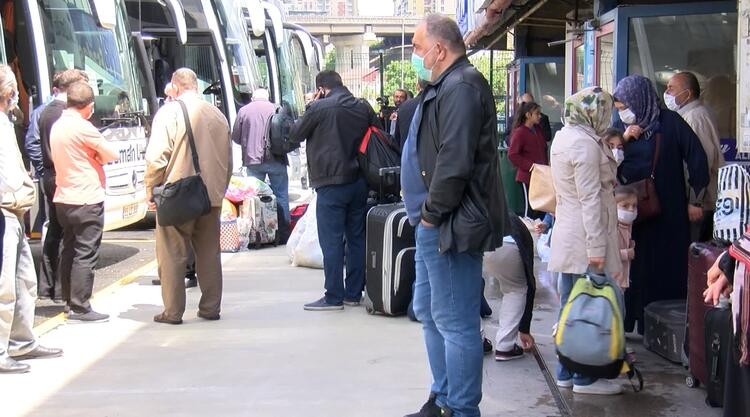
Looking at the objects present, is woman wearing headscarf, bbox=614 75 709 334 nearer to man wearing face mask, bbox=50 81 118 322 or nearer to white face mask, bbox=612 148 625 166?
white face mask, bbox=612 148 625 166

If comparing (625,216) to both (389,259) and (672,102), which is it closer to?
(672,102)

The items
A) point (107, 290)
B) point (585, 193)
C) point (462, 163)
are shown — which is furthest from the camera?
point (107, 290)

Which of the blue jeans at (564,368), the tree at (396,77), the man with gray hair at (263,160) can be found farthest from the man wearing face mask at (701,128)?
the tree at (396,77)

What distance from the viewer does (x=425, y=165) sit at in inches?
178

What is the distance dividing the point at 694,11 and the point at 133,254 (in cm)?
636

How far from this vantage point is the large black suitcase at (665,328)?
19.0 ft

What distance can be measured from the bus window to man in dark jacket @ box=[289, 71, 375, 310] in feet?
8.84

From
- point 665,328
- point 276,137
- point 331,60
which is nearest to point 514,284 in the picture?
point 665,328

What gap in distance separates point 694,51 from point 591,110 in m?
4.02

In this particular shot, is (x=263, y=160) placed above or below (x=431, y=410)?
above

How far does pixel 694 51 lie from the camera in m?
8.77

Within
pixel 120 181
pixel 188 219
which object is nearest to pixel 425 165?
pixel 188 219

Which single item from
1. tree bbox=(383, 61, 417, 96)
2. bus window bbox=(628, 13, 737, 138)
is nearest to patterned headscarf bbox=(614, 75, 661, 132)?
bus window bbox=(628, 13, 737, 138)

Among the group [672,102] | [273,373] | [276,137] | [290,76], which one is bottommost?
[273,373]
